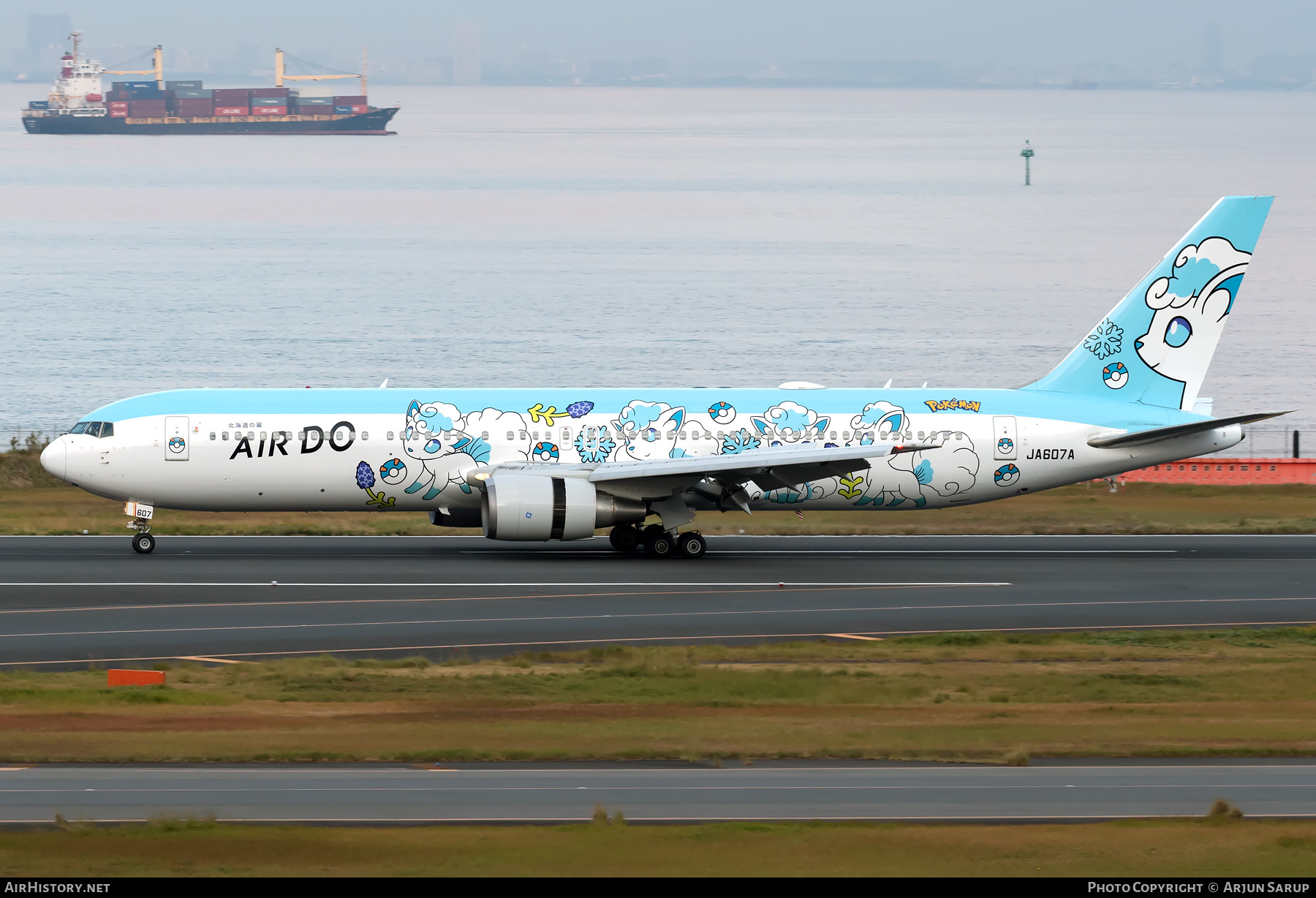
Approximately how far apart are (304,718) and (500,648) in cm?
666

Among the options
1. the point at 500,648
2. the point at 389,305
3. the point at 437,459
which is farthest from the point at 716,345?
the point at 500,648

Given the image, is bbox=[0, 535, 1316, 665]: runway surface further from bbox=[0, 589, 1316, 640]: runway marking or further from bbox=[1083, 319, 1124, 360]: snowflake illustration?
bbox=[1083, 319, 1124, 360]: snowflake illustration

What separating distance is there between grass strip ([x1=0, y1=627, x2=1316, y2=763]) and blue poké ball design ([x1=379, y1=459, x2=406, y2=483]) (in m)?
12.8

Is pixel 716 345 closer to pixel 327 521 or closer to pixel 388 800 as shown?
pixel 327 521

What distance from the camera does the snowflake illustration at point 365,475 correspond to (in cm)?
3988

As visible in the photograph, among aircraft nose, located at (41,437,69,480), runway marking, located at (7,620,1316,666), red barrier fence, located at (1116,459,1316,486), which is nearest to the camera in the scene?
runway marking, located at (7,620,1316,666)

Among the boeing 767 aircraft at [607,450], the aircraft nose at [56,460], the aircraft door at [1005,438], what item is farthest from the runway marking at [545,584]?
the aircraft door at [1005,438]

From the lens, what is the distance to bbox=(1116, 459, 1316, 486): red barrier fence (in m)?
59.5

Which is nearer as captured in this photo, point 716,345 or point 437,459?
point 437,459

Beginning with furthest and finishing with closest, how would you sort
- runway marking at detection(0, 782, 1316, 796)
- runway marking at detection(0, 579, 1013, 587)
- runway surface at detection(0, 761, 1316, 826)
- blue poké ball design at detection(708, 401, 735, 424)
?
blue poké ball design at detection(708, 401, 735, 424) → runway marking at detection(0, 579, 1013, 587) → runway marking at detection(0, 782, 1316, 796) → runway surface at detection(0, 761, 1316, 826)

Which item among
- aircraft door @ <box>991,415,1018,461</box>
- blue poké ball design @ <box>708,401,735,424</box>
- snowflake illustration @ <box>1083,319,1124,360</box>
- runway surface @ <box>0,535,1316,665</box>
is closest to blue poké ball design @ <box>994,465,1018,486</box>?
aircraft door @ <box>991,415,1018,461</box>

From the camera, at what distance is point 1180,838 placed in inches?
631

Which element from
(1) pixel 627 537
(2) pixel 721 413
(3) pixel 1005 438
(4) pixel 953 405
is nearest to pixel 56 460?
(1) pixel 627 537

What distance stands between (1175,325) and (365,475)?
21.8 meters
